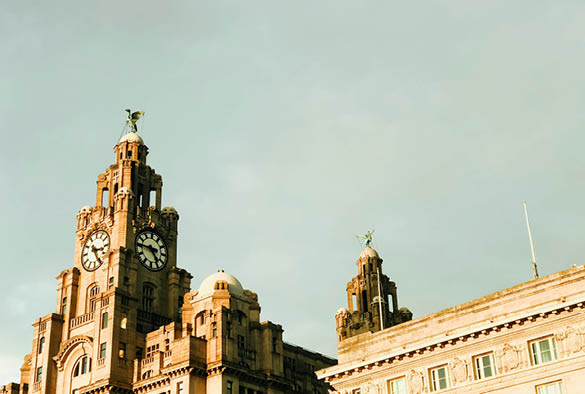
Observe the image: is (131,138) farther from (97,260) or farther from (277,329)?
(277,329)

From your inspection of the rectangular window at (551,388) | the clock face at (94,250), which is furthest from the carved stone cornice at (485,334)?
the clock face at (94,250)

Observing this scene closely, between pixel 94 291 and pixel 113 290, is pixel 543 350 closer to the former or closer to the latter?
pixel 113 290

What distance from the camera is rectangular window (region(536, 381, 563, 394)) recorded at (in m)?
62.6

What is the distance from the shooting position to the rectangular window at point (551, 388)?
205 ft

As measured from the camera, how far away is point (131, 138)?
134m

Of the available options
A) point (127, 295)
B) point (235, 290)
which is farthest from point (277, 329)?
point (127, 295)

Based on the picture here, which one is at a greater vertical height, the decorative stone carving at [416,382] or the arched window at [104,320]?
the arched window at [104,320]

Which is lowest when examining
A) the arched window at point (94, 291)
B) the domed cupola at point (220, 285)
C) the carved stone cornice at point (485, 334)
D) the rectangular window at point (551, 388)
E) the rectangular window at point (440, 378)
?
the rectangular window at point (551, 388)

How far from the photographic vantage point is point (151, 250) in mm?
123750

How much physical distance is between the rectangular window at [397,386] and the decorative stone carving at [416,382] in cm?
88

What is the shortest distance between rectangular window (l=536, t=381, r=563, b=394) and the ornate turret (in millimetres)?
69193

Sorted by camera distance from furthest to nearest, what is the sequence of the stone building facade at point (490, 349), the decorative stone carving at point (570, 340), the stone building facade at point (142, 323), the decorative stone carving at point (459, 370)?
the stone building facade at point (142, 323) → the decorative stone carving at point (459, 370) → the stone building facade at point (490, 349) → the decorative stone carving at point (570, 340)

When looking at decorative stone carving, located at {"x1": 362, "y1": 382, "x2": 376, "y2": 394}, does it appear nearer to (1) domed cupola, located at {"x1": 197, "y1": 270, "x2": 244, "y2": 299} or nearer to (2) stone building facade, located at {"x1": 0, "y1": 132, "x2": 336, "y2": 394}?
(2) stone building facade, located at {"x1": 0, "y1": 132, "x2": 336, "y2": 394}

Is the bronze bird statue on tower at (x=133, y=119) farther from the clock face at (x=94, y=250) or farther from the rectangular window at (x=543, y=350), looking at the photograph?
the rectangular window at (x=543, y=350)
